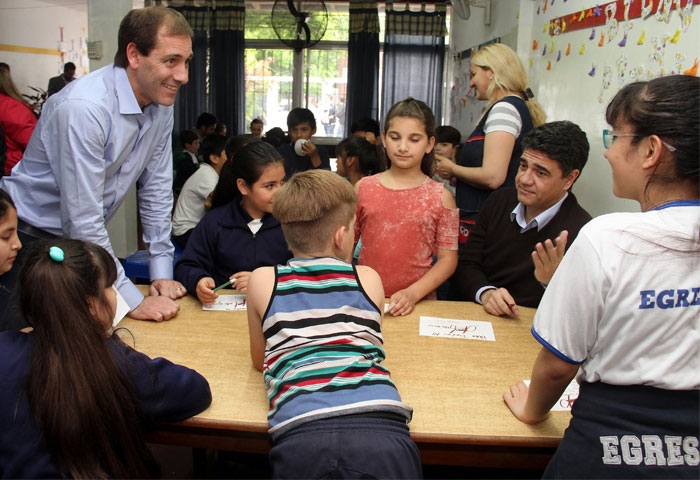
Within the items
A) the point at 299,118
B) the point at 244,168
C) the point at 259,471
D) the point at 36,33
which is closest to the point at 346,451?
the point at 259,471

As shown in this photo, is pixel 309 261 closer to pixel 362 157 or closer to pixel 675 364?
pixel 675 364

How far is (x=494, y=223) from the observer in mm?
2293

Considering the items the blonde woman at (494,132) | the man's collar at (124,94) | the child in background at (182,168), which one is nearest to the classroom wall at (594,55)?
the blonde woman at (494,132)

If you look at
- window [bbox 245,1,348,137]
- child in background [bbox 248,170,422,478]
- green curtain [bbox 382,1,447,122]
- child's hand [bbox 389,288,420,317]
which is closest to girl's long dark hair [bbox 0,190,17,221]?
child in background [bbox 248,170,422,478]

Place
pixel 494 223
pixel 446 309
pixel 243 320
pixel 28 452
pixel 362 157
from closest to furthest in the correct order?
pixel 28 452, pixel 243 320, pixel 446 309, pixel 494 223, pixel 362 157

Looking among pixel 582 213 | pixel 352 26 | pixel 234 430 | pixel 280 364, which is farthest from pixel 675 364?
pixel 352 26

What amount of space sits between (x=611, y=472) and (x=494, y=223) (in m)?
1.30

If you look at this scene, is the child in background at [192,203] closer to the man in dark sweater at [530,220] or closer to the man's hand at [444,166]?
the man's hand at [444,166]

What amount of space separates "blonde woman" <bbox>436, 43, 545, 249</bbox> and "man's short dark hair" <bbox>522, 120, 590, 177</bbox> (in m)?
0.50

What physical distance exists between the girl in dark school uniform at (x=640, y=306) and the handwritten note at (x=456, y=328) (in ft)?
2.10

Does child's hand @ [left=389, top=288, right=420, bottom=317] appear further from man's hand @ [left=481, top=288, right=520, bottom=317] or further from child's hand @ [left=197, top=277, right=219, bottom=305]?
child's hand @ [left=197, top=277, right=219, bottom=305]

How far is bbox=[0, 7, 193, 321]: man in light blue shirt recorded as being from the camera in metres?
1.81

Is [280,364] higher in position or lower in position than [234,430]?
higher

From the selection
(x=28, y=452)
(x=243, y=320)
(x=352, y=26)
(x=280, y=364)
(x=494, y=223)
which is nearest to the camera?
(x=28, y=452)
